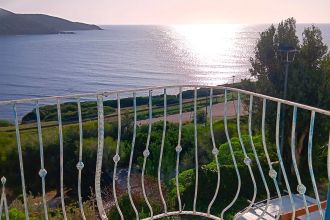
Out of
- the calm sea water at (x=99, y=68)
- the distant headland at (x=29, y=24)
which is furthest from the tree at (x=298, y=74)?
the distant headland at (x=29, y=24)

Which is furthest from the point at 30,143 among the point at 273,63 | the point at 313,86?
the point at 313,86

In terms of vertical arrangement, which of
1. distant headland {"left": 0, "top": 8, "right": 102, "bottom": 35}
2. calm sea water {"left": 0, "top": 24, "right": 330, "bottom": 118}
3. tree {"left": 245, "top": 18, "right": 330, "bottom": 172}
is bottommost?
calm sea water {"left": 0, "top": 24, "right": 330, "bottom": 118}

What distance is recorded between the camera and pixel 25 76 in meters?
45.8

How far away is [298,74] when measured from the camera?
920 centimetres

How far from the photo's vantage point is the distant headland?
72.7 metres

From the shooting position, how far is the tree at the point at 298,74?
9164mm

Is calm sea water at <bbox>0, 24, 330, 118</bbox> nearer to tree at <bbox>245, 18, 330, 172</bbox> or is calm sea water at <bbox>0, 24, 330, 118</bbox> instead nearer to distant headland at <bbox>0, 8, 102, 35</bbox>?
distant headland at <bbox>0, 8, 102, 35</bbox>

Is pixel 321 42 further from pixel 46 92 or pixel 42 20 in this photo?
pixel 42 20

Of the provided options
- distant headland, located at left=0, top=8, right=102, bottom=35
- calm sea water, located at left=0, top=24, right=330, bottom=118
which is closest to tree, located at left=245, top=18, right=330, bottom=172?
calm sea water, located at left=0, top=24, right=330, bottom=118

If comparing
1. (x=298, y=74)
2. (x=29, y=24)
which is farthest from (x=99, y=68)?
(x=298, y=74)

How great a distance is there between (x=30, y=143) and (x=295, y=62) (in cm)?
753

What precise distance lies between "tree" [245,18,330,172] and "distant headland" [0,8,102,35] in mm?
67104

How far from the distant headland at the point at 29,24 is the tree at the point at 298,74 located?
6710cm

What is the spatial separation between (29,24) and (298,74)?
84.1 m
